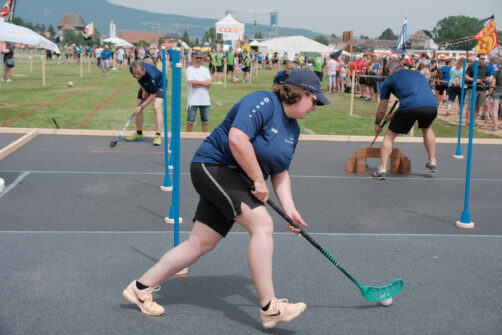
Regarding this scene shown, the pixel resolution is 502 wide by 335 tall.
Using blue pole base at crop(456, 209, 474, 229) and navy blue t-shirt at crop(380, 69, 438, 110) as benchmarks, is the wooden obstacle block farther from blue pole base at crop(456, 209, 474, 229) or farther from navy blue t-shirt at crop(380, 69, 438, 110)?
blue pole base at crop(456, 209, 474, 229)

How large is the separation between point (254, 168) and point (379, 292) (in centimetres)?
143

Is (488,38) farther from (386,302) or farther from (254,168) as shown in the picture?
(254,168)

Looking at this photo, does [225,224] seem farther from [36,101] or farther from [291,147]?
[36,101]

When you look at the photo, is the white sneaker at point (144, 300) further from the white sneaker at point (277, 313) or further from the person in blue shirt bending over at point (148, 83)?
the person in blue shirt bending over at point (148, 83)

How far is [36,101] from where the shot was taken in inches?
688

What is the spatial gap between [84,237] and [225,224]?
7.40 feet

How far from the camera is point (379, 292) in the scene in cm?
379

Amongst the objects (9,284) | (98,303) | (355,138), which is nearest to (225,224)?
(98,303)

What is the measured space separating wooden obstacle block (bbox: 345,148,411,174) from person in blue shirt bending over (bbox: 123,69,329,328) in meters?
5.46

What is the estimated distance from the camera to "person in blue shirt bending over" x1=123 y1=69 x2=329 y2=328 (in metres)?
3.11

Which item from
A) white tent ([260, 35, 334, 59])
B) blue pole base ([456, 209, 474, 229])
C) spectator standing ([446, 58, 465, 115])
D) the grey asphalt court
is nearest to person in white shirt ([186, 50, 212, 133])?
the grey asphalt court

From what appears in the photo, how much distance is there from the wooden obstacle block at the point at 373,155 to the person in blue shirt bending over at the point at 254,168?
17.9 ft

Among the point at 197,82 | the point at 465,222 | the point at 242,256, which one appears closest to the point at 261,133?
the point at 242,256

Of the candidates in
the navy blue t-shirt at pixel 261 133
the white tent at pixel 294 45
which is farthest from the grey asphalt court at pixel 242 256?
the white tent at pixel 294 45
